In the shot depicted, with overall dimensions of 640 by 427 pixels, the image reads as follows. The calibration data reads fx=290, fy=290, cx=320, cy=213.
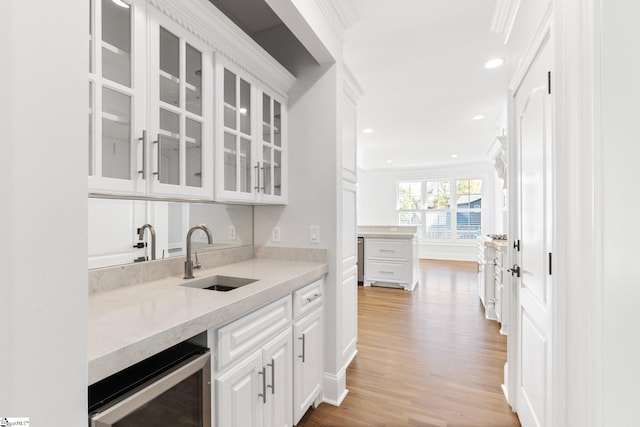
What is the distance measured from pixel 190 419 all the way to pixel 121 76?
1.30m

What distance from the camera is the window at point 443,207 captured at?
8.16 m

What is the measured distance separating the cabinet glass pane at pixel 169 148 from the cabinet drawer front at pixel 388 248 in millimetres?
4016

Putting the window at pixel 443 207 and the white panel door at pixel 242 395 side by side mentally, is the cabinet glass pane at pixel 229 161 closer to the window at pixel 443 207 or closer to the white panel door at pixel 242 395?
the white panel door at pixel 242 395

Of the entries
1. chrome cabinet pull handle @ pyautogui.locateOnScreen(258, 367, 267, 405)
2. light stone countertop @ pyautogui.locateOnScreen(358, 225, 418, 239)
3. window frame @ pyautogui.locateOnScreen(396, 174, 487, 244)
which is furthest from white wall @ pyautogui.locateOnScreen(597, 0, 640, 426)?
window frame @ pyautogui.locateOnScreen(396, 174, 487, 244)

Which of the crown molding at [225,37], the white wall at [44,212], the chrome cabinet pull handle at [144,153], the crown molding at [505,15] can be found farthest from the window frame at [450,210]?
the white wall at [44,212]

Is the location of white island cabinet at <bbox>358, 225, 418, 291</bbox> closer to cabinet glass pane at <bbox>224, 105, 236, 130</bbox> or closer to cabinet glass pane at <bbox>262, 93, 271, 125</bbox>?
cabinet glass pane at <bbox>262, 93, 271, 125</bbox>

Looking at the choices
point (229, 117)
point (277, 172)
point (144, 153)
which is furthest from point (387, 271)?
point (144, 153)

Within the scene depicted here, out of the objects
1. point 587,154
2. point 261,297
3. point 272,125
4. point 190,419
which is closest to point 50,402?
point 190,419

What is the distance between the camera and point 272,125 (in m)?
2.04

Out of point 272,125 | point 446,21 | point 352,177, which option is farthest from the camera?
point 352,177

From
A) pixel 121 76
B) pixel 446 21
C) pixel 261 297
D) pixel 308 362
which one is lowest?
pixel 308 362

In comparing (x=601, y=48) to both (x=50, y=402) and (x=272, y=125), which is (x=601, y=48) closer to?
(x=50, y=402)

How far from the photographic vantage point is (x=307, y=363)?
1.72m

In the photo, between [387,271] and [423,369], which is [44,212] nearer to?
[423,369]
